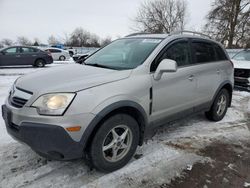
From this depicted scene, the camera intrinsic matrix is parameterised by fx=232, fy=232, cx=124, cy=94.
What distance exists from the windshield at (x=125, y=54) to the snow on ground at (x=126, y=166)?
1332 mm

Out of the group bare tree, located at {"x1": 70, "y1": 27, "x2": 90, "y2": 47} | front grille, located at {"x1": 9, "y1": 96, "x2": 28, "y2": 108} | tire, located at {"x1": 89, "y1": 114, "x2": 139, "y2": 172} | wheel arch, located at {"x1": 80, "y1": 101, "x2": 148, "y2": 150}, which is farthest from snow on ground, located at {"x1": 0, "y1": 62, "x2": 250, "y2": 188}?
bare tree, located at {"x1": 70, "y1": 27, "x2": 90, "y2": 47}

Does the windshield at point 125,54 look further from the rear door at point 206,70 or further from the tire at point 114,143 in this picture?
the rear door at point 206,70

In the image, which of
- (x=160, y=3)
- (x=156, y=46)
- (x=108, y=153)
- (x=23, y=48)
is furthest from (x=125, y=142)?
(x=160, y=3)

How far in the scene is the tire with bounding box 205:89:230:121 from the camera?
15.6 ft

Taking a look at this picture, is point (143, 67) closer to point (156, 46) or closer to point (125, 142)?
point (156, 46)

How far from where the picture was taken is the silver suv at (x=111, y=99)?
2412mm

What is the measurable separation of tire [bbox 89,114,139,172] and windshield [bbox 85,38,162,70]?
776mm

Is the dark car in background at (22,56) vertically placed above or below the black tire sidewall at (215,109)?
above

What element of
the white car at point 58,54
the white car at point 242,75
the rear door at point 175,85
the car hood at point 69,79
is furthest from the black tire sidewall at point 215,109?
the white car at point 58,54

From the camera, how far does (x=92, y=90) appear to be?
8.33 feet

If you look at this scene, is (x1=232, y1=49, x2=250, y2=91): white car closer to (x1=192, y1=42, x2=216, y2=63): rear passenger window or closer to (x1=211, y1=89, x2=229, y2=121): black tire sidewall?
(x1=211, y1=89, x2=229, y2=121): black tire sidewall

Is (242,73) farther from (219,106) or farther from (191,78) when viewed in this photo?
(191,78)

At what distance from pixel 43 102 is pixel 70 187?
3.35ft

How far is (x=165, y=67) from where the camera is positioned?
308cm
